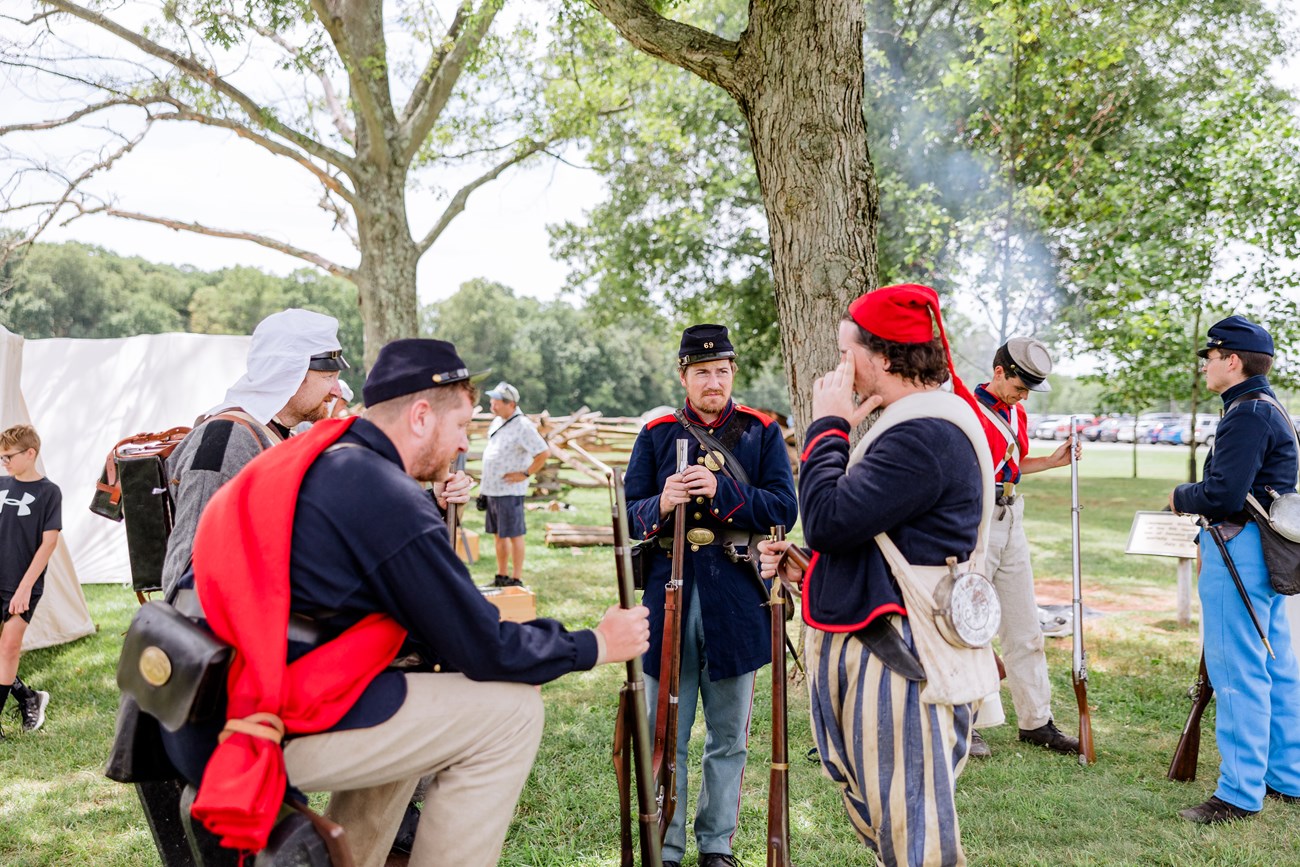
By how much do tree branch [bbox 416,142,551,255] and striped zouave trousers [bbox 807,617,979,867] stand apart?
11391 millimetres

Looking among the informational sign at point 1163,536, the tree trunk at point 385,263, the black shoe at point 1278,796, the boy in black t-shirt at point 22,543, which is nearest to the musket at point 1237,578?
the black shoe at point 1278,796

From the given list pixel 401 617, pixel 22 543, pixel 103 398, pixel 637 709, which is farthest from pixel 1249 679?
pixel 103 398

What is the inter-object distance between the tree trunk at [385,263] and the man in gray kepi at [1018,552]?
880cm

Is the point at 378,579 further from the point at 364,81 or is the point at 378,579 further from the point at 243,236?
the point at 243,236

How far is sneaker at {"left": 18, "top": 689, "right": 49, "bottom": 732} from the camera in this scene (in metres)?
5.74

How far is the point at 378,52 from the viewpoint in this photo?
11734 millimetres

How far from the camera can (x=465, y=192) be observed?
14148 mm

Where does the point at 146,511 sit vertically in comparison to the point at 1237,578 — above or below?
above

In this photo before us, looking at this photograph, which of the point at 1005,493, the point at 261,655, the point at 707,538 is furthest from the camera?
the point at 1005,493

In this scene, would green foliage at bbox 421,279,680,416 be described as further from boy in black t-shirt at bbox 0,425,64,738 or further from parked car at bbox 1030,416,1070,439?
boy in black t-shirt at bbox 0,425,64,738

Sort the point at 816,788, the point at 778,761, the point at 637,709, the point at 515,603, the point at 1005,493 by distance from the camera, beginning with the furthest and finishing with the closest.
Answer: the point at 515,603 → the point at 1005,493 → the point at 816,788 → the point at 778,761 → the point at 637,709

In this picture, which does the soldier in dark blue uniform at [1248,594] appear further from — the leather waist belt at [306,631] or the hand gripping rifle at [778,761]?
the leather waist belt at [306,631]

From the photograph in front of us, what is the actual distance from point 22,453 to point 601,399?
51983mm

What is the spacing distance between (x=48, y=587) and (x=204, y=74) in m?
6.95
